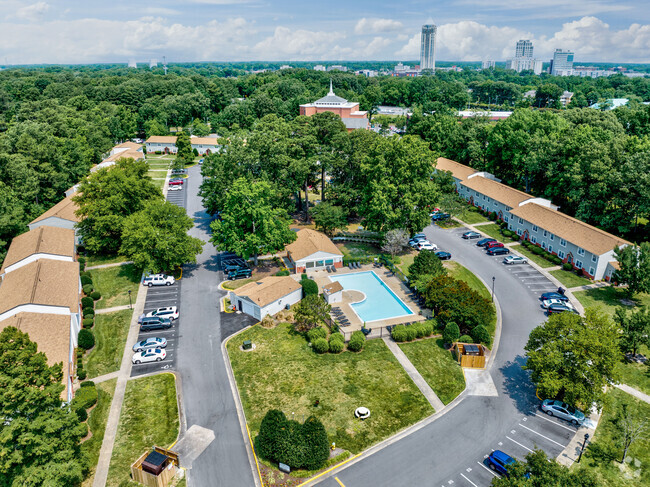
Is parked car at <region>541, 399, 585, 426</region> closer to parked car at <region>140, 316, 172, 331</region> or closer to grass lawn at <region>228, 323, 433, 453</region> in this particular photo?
grass lawn at <region>228, 323, 433, 453</region>

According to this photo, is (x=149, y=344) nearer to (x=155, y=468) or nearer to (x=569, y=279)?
(x=155, y=468)

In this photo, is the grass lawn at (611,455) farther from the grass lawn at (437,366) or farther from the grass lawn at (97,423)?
the grass lawn at (97,423)

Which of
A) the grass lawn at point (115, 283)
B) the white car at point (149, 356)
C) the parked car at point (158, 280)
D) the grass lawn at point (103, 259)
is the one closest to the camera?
the white car at point (149, 356)

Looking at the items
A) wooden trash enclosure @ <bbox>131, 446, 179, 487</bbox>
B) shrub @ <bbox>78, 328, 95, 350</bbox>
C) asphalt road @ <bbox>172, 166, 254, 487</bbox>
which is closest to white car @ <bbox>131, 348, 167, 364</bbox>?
asphalt road @ <bbox>172, 166, 254, 487</bbox>

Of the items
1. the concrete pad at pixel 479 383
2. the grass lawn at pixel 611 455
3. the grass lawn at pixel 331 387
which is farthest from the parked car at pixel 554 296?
the grass lawn at pixel 331 387

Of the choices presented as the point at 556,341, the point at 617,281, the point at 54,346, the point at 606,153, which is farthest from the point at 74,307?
the point at 606,153

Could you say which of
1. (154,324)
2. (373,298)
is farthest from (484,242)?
(154,324)
